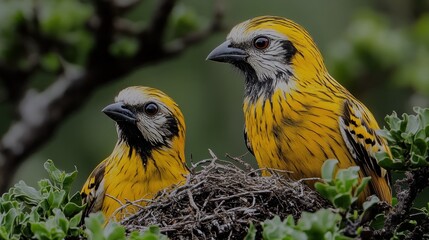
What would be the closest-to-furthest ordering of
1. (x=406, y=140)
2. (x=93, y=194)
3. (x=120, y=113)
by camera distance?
(x=406, y=140)
(x=93, y=194)
(x=120, y=113)

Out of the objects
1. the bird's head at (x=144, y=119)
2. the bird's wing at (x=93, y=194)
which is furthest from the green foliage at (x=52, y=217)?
the bird's head at (x=144, y=119)

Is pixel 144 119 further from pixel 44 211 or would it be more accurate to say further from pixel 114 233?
pixel 114 233

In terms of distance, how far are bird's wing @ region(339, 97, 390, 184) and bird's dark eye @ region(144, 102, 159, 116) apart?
166cm

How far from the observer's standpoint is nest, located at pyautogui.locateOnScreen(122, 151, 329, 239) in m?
6.11

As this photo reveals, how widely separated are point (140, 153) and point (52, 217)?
2763 mm

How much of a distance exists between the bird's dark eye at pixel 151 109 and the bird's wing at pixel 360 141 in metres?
1.66

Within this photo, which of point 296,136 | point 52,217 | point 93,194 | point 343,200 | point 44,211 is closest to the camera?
point 343,200

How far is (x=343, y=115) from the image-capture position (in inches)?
291

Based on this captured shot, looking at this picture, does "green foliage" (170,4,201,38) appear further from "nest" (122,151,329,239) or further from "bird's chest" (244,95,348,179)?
"nest" (122,151,329,239)

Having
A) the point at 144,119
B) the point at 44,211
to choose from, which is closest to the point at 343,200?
the point at 44,211

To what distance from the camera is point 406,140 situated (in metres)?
5.67

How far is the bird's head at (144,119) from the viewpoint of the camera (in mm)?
8211

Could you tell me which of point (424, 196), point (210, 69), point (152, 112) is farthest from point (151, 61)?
point (424, 196)

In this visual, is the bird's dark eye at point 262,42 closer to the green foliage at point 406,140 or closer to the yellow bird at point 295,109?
the yellow bird at point 295,109
